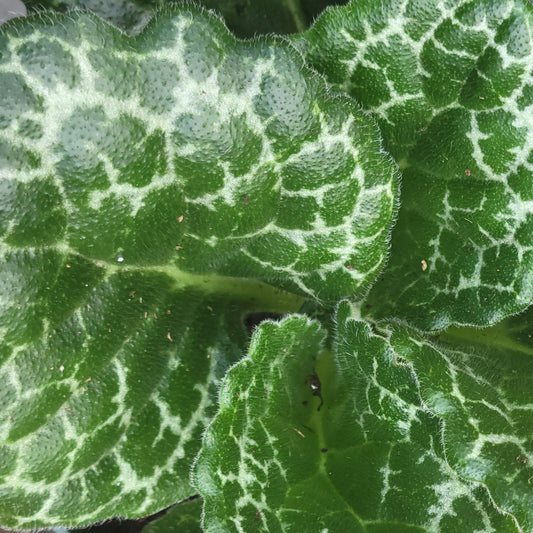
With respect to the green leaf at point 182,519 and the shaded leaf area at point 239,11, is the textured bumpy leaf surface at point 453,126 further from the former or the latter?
the green leaf at point 182,519

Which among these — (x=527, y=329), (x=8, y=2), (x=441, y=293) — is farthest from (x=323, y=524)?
(x=8, y=2)

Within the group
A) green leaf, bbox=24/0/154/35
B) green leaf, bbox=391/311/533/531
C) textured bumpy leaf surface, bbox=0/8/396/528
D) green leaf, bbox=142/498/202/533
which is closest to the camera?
textured bumpy leaf surface, bbox=0/8/396/528

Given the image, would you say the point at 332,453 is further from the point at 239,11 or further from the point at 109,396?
the point at 239,11

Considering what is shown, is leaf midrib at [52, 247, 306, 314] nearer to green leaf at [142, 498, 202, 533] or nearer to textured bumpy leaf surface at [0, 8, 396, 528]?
textured bumpy leaf surface at [0, 8, 396, 528]

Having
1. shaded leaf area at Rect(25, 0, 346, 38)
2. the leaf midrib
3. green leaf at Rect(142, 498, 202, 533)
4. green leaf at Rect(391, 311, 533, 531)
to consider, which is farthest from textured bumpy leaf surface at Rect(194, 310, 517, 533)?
shaded leaf area at Rect(25, 0, 346, 38)

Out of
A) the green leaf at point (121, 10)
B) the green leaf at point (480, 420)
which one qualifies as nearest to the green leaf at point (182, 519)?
the green leaf at point (480, 420)

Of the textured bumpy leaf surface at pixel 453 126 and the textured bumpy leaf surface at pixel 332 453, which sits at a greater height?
the textured bumpy leaf surface at pixel 453 126

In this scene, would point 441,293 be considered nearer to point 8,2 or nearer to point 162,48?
point 162,48
